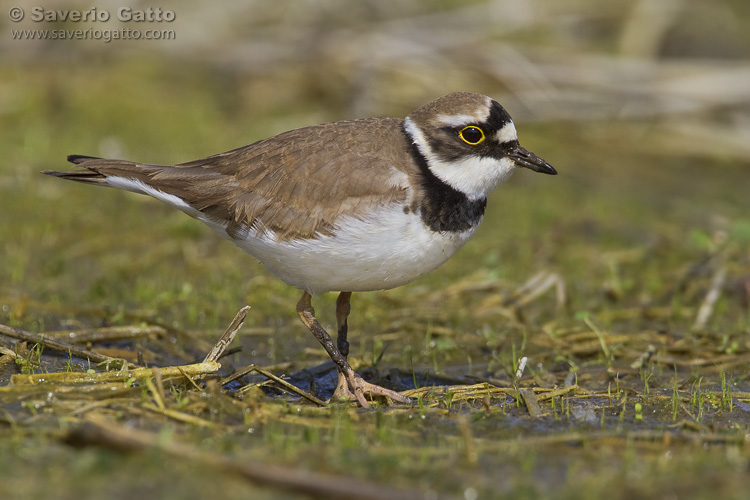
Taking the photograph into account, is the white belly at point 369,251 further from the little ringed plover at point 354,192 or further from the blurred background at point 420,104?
the blurred background at point 420,104

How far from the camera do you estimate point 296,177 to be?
18.2 feet

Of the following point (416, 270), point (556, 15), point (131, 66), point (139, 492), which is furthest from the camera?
point (556, 15)

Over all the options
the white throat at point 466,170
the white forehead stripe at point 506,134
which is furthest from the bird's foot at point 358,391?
the white forehead stripe at point 506,134

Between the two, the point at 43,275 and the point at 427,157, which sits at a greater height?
the point at 427,157

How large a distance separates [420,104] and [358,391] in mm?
6936

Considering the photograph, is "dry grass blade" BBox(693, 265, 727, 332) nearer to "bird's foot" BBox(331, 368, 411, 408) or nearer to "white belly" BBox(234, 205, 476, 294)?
"white belly" BBox(234, 205, 476, 294)

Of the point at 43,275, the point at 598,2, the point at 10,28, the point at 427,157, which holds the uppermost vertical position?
the point at 598,2

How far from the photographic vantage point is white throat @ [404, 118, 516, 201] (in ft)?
17.8

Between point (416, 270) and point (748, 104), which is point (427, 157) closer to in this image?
point (416, 270)

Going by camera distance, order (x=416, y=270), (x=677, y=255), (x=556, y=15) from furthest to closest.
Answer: (x=556, y=15), (x=677, y=255), (x=416, y=270)

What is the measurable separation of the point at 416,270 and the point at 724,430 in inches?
76.3

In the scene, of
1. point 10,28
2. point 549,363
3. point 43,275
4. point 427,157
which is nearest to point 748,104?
point 549,363

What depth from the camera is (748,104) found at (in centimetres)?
1148
